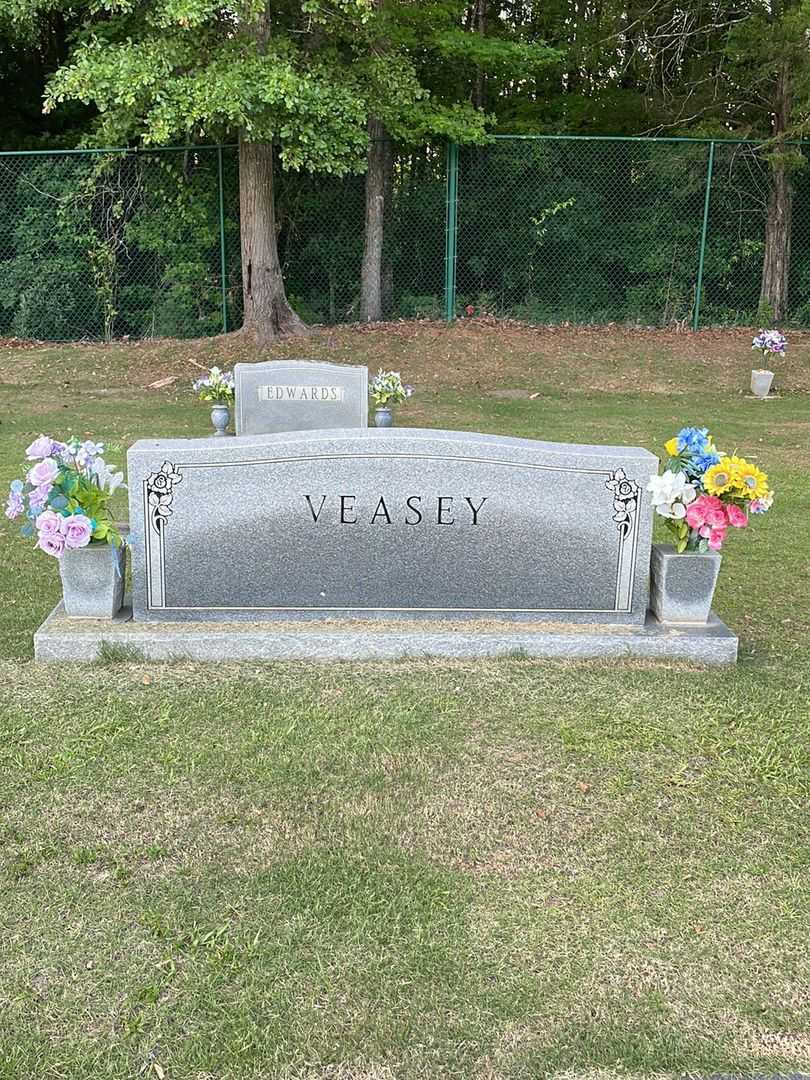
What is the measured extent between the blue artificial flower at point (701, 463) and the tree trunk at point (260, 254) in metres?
11.7

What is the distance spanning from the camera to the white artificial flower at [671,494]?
4.89 meters

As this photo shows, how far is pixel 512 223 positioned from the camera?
18.2 meters

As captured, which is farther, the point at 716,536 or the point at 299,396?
the point at 299,396

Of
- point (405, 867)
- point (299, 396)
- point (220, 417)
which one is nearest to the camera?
point (405, 867)

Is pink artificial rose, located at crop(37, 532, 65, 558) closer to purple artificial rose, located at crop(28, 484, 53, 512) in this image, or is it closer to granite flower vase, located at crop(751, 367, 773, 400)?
purple artificial rose, located at crop(28, 484, 53, 512)

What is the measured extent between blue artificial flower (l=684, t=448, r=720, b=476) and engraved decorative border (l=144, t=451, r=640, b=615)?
0.90 ft

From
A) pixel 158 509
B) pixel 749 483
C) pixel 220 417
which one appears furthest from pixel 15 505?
pixel 220 417

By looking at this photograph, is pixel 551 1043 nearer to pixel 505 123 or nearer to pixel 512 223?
pixel 512 223

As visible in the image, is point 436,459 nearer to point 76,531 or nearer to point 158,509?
point 158,509

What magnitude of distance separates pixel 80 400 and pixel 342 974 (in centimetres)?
1175

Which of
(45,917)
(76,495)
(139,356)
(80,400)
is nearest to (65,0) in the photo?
(139,356)

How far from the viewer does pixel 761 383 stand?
1413cm

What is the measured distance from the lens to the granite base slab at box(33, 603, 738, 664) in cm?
488

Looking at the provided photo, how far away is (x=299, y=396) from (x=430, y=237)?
991 cm
